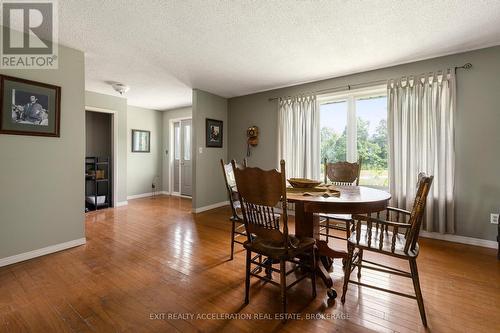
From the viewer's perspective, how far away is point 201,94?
15.3 feet

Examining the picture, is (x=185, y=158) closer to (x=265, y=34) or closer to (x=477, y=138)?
(x=265, y=34)

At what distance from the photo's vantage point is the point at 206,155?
189 inches

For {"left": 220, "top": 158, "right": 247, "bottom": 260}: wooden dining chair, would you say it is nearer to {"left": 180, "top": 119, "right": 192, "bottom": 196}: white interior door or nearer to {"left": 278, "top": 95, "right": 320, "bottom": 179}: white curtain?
{"left": 278, "top": 95, "right": 320, "bottom": 179}: white curtain

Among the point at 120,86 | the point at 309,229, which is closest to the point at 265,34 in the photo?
the point at 309,229

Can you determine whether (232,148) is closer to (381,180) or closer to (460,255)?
(381,180)

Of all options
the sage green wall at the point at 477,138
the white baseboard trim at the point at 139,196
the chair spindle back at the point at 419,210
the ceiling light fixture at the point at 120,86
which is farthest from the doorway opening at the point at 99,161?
the sage green wall at the point at 477,138

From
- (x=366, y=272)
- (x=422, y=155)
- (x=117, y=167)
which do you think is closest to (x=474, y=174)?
(x=422, y=155)

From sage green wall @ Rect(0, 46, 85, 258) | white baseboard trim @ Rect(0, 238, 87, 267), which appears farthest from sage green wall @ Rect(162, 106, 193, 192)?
white baseboard trim @ Rect(0, 238, 87, 267)

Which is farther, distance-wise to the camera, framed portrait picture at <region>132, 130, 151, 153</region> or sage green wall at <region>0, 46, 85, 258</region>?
framed portrait picture at <region>132, 130, 151, 153</region>

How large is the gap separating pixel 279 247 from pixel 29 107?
2.90 m

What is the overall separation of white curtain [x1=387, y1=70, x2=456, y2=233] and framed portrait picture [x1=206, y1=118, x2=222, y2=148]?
316 cm

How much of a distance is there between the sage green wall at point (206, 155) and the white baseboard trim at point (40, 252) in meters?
2.01

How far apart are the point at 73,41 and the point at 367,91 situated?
3.94 meters

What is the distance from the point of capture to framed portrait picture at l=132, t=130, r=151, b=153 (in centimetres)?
599
